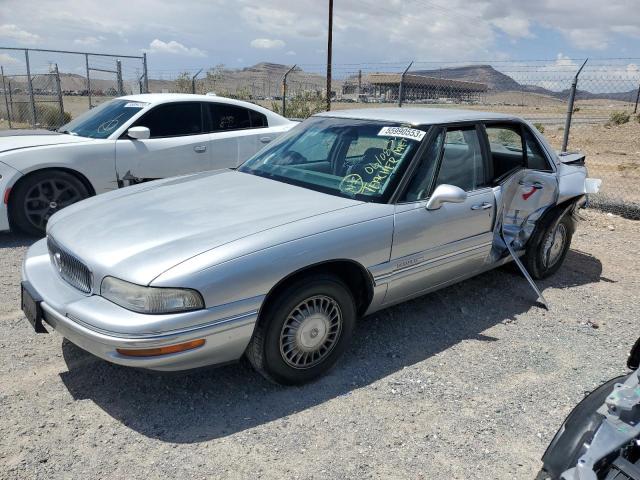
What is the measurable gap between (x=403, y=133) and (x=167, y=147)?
3565 millimetres

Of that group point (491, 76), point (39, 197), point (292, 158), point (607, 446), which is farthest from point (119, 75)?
point (607, 446)

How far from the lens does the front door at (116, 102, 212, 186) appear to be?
626 centimetres

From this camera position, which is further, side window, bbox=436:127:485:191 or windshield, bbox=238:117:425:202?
side window, bbox=436:127:485:191

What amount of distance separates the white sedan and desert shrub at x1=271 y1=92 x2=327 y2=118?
9.54m

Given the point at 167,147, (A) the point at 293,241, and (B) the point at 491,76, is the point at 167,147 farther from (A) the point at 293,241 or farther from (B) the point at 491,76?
(B) the point at 491,76

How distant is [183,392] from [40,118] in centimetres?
1639

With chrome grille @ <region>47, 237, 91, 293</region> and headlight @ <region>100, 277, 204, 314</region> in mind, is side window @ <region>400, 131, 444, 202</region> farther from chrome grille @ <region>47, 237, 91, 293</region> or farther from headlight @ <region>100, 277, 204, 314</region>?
chrome grille @ <region>47, 237, 91, 293</region>

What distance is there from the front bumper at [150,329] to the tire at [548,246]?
3.14m

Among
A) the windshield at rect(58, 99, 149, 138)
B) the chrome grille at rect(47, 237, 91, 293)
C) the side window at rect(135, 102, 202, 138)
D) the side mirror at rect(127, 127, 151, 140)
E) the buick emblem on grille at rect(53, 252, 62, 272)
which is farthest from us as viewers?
the side window at rect(135, 102, 202, 138)

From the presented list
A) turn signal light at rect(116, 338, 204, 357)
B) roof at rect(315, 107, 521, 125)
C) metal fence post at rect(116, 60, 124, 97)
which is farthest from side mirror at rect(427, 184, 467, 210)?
metal fence post at rect(116, 60, 124, 97)

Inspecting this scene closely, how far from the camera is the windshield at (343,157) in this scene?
145 inches

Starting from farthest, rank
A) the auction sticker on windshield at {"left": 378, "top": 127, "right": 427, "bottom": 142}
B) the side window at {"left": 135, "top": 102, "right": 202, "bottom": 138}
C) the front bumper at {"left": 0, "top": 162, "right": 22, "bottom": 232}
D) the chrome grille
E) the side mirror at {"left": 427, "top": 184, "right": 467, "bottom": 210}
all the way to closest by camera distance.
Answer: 1. the side window at {"left": 135, "top": 102, "right": 202, "bottom": 138}
2. the front bumper at {"left": 0, "top": 162, "right": 22, "bottom": 232}
3. the auction sticker on windshield at {"left": 378, "top": 127, "right": 427, "bottom": 142}
4. the side mirror at {"left": 427, "top": 184, "right": 467, "bottom": 210}
5. the chrome grille

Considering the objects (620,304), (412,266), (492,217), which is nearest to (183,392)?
(412,266)

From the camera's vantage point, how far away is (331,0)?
15.8 m
